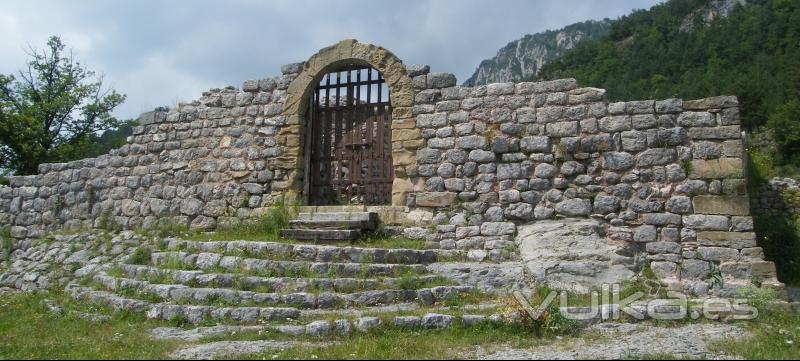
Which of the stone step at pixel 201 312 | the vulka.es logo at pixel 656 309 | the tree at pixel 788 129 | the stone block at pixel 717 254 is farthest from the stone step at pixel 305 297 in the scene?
the tree at pixel 788 129

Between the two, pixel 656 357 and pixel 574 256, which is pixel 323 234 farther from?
pixel 656 357

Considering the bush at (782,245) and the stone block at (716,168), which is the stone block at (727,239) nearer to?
the stone block at (716,168)

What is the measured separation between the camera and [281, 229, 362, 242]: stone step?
27.0 ft

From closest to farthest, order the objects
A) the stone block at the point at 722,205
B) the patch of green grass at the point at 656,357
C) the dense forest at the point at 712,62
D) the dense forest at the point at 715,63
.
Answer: the patch of green grass at the point at 656,357, the stone block at the point at 722,205, the dense forest at the point at 715,63, the dense forest at the point at 712,62

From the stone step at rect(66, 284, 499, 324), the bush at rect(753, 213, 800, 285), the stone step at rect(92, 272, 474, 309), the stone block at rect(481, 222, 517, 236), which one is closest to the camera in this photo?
the stone step at rect(66, 284, 499, 324)

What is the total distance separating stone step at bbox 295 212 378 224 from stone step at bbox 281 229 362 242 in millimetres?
291

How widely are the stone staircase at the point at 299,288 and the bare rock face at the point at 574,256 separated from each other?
41 centimetres

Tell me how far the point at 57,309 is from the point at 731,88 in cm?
4583

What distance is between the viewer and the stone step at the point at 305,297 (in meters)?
6.28

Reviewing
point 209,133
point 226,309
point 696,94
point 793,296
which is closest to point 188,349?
point 226,309

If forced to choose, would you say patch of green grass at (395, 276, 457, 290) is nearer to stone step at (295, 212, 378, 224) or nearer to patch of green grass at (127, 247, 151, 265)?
stone step at (295, 212, 378, 224)

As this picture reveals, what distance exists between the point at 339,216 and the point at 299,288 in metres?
2.34

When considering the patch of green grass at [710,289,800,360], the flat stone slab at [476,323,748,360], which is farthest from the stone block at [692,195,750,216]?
the flat stone slab at [476,323,748,360]

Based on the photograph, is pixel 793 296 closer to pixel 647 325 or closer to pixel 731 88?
pixel 647 325
